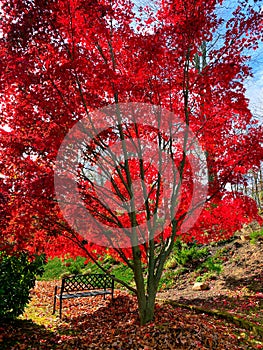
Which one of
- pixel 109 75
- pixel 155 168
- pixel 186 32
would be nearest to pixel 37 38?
pixel 109 75

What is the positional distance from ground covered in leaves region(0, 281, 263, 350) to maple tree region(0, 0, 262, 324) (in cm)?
59

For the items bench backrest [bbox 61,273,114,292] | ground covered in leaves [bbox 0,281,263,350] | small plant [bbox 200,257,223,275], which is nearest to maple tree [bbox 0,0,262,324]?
ground covered in leaves [bbox 0,281,263,350]

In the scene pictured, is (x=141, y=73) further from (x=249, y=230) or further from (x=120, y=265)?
(x=120, y=265)

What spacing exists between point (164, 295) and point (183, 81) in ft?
21.4

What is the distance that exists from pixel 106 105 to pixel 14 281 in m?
4.13

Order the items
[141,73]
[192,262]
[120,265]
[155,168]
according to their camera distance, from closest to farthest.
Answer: [141,73], [155,168], [192,262], [120,265]

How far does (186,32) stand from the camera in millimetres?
5062

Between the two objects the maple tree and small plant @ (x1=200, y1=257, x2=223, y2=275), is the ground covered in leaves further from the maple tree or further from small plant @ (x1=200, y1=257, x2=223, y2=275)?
small plant @ (x1=200, y1=257, x2=223, y2=275)

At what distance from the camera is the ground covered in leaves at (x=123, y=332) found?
178 inches

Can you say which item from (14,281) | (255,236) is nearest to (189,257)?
(255,236)

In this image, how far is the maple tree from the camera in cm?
481

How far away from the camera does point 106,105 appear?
539 centimetres

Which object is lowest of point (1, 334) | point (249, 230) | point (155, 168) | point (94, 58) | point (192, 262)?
point (1, 334)

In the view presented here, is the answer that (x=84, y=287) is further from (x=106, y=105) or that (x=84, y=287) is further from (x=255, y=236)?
(x=255, y=236)
